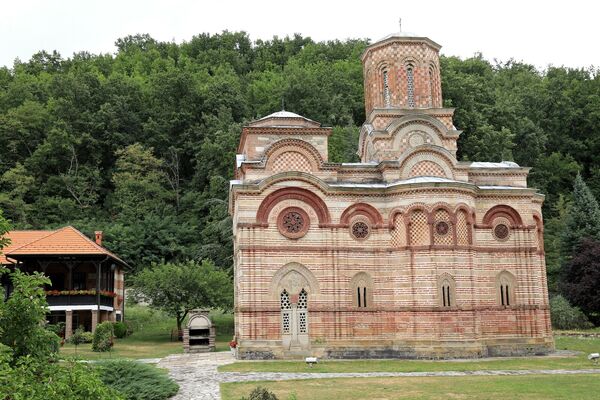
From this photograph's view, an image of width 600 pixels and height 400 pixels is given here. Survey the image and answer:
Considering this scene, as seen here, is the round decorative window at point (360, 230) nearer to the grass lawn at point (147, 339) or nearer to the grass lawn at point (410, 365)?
the grass lawn at point (410, 365)

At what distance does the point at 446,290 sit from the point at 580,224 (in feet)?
61.3

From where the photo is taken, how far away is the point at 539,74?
61000 millimetres

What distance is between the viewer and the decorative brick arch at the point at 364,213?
22.1m

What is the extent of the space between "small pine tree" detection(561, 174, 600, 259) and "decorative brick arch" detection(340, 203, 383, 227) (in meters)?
17.3

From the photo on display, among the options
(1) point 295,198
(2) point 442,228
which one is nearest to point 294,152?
(1) point 295,198

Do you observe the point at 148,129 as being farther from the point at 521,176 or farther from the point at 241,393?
the point at 241,393

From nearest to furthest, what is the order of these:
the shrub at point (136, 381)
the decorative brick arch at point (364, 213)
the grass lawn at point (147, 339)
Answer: the shrub at point (136, 381) → the decorative brick arch at point (364, 213) → the grass lawn at point (147, 339)

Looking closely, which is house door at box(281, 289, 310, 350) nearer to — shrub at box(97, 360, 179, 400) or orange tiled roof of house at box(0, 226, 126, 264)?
shrub at box(97, 360, 179, 400)

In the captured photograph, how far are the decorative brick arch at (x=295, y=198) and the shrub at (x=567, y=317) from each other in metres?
15.4

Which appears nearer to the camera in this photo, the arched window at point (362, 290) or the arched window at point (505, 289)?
the arched window at point (362, 290)

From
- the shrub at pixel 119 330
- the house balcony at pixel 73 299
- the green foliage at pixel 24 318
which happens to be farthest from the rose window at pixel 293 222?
the green foliage at pixel 24 318

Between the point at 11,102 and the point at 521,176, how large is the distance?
43.6 meters

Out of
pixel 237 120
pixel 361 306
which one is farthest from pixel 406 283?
pixel 237 120

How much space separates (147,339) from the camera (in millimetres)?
→ 30188
